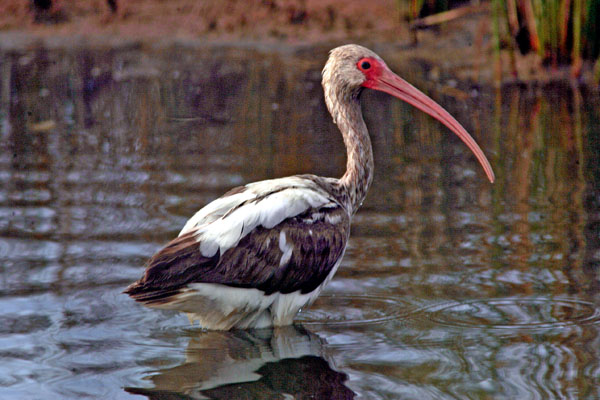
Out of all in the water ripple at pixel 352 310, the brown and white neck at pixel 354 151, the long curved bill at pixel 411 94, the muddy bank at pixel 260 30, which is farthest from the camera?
the muddy bank at pixel 260 30

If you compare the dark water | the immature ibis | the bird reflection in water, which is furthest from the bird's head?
the bird reflection in water

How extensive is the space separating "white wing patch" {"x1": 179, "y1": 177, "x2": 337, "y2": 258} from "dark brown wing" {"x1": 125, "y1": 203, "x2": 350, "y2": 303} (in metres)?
0.04

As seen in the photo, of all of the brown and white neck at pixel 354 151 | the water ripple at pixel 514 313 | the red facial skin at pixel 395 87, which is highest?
the red facial skin at pixel 395 87

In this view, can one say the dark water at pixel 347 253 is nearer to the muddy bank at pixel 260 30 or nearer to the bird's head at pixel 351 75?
the bird's head at pixel 351 75

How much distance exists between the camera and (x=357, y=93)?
263 inches

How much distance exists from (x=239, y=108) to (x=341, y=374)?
7843 millimetres

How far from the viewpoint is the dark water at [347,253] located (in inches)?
205

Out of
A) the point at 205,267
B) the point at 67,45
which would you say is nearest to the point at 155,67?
the point at 67,45

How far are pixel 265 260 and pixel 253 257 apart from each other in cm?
8

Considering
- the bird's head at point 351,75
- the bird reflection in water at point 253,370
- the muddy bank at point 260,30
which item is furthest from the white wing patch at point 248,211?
the muddy bank at point 260,30

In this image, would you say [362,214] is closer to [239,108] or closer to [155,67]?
[239,108]

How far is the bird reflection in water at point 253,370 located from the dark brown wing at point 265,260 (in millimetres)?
312

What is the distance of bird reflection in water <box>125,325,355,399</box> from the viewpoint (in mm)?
5004

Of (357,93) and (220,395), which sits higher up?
(357,93)
